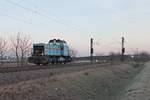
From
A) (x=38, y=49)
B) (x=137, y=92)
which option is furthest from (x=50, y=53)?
(x=137, y=92)

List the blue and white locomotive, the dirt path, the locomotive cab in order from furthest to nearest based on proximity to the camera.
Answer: the locomotive cab → the blue and white locomotive → the dirt path

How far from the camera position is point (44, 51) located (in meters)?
59.6

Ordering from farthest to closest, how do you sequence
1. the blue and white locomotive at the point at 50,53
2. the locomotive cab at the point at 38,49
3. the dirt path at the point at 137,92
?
the locomotive cab at the point at 38,49 < the blue and white locomotive at the point at 50,53 < the dirt path at the point at 137,92

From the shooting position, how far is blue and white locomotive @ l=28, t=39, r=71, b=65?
190 ft

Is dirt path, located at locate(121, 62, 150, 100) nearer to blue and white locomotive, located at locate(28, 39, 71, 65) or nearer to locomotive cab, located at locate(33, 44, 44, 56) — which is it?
blue and white locomotive, located at locate(28, 39, 71, 65)

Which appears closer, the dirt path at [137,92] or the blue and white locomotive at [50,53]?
the dirt path at [137,92]

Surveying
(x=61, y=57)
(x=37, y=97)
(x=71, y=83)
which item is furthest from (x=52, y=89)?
(x=61, y=57)

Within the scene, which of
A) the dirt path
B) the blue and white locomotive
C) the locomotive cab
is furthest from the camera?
the locomotive cab

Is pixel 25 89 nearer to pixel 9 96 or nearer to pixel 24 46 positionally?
pixel 9 96

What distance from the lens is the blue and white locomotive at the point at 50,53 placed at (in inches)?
2285

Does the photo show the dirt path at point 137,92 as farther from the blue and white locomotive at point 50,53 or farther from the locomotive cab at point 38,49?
the locomotive cab at point 38,49

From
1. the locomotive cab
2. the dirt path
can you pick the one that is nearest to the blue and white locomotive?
the locomotive cab

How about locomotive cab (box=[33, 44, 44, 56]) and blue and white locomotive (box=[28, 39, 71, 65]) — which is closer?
blue and white locomotive (box=[28, 39, 71, 65])

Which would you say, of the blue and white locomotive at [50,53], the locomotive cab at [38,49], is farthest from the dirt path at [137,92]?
the locomotive cab at [38,49]
